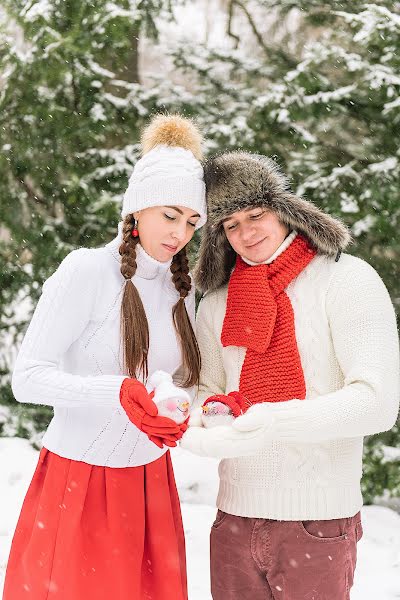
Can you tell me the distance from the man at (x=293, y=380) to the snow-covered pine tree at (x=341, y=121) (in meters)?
2.36

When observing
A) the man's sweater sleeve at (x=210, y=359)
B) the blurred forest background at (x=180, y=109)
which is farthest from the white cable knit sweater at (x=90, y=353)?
the blurred forest background at (x=180, y=109)

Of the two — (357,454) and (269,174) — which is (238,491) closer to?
(357,454)

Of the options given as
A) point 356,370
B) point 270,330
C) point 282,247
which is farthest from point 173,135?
point 356,370

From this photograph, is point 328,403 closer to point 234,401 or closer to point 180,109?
point 234,401

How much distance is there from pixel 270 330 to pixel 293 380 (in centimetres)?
19

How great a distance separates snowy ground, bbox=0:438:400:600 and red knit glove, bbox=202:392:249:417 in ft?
6.44

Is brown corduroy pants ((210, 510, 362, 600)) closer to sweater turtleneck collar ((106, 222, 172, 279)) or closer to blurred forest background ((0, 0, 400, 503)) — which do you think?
sweater turtleneck collar ((106, 222, 172, 279))

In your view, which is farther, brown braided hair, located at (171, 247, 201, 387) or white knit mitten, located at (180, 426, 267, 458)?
brown braided hair, located at (171, 247, 201, 387)

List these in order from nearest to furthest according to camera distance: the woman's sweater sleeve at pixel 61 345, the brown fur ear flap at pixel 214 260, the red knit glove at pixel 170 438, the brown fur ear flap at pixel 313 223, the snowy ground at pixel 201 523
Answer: the red knit glove at pixel 170 438
the woman's sweater sleeve at pixel 61 345
the brown fur ear flap at pixel 313 223
the brown fur ear flap at pixel 214 260
the snowy ground at pixel 201 523

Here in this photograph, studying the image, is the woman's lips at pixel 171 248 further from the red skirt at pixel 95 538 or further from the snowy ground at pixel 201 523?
the snowy ground at pixel 201 523

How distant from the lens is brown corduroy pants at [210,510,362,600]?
2.38 meters

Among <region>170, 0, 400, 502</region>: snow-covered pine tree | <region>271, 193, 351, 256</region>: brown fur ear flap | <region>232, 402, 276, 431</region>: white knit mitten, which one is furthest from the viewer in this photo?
<region>170, 0, 400, 502</region>: snow-covered pine tree

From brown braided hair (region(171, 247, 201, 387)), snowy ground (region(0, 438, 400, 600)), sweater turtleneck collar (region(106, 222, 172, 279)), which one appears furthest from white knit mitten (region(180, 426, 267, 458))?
snowy ground (region(0, 438, 400, 600))

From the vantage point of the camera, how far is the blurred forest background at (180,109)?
15.9 feet
